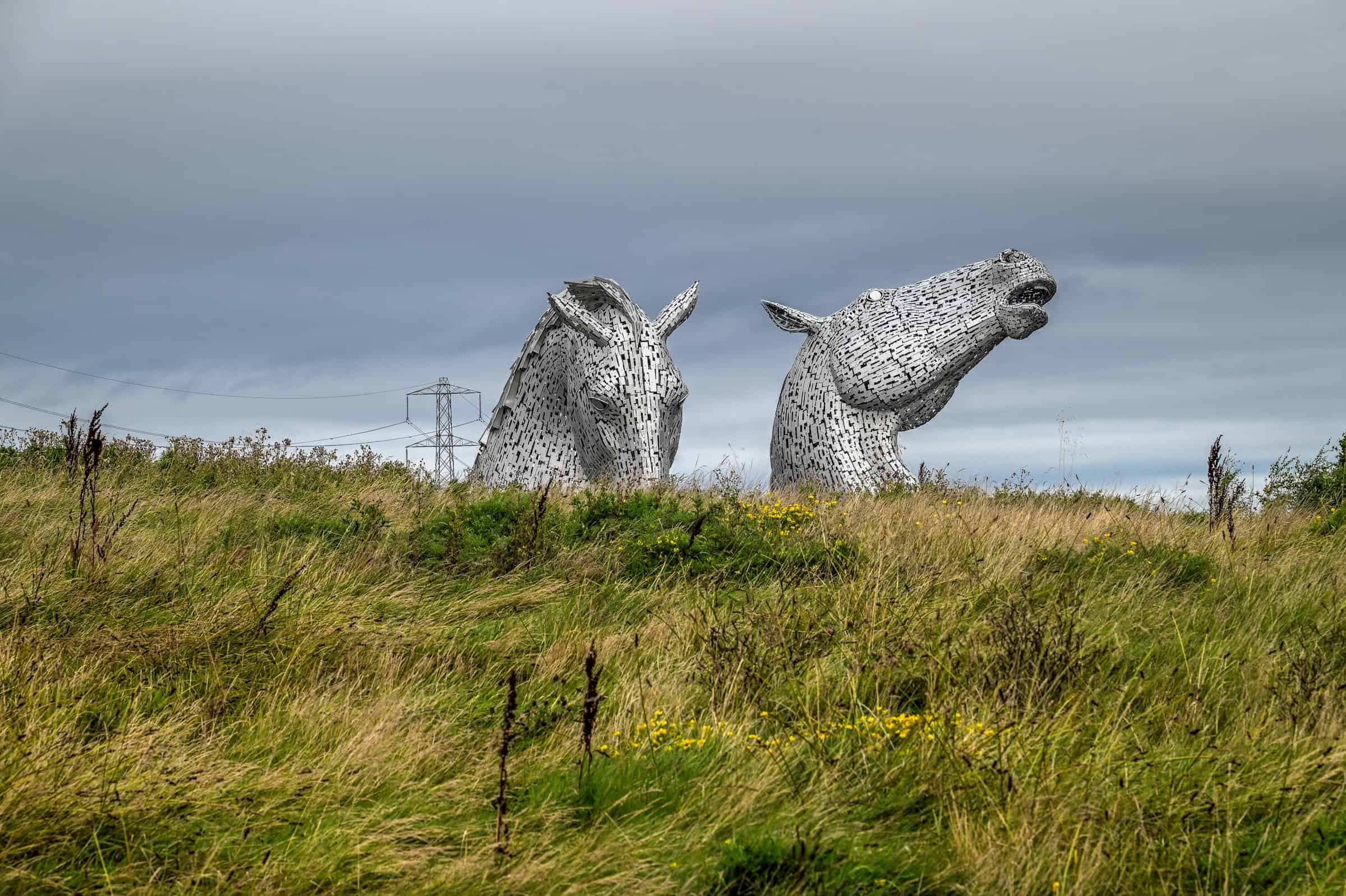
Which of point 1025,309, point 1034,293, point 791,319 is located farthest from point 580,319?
point 1034,293

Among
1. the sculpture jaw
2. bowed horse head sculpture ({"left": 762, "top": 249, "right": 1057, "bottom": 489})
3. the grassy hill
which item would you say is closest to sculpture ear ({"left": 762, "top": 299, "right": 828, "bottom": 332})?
bowed horse head sculpture ({"left": 762, "top": 249, "right": 1057, "bottom": 489})

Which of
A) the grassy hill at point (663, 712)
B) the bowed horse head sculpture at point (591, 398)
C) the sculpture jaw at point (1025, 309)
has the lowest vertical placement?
the grassy hill at point (663, 712)

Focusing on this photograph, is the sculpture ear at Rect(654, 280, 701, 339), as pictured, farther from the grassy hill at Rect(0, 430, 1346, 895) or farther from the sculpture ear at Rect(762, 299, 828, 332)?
the grassy hill at Rect(0, 430, 1346, 895)

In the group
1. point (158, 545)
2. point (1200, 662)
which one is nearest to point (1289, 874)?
point (1200, 662)

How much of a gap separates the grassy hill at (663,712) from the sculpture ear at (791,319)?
21.4 feet

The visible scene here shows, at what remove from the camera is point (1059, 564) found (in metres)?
8.08

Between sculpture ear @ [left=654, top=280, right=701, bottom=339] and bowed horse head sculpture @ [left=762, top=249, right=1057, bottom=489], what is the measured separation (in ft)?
6.46

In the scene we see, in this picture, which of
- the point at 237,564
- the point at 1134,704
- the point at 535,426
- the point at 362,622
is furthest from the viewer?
the point at 535,426

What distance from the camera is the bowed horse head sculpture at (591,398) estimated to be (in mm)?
12234

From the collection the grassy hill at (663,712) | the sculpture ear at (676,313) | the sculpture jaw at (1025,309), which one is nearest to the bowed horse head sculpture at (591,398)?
the sculpture ear at (676,313)

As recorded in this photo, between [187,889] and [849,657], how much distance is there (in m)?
3.17

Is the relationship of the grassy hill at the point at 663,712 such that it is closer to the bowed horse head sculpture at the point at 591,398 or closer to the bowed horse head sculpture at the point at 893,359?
the bowed horse head sculpture at the point at 591,398

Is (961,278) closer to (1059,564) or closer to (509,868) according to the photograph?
(1059,564)

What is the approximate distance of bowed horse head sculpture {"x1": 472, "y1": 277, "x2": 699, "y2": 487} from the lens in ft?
40.1
